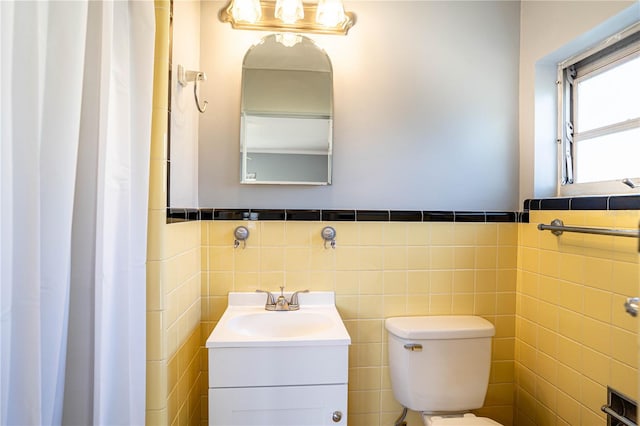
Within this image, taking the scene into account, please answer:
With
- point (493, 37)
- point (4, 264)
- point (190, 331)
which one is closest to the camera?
point (4, 264)

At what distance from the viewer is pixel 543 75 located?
157 cm

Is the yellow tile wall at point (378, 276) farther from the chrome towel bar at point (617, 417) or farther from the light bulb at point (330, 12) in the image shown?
the light bulb at point (330, 12)

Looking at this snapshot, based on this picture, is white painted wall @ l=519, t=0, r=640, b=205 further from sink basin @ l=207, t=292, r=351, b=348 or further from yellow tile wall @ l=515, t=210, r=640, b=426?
sink basin @ l=207, t=292, r=351, b=348

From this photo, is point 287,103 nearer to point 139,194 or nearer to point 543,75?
point 139,194

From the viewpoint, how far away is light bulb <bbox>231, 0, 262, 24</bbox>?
1.45 meters

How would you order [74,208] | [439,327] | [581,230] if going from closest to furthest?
[74,208], [581,230], [439,327]

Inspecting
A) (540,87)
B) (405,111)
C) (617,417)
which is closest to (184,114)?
(405,111)

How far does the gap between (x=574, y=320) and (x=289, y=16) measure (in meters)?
1.80

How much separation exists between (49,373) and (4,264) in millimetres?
286

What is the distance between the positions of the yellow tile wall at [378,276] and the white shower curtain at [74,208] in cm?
55

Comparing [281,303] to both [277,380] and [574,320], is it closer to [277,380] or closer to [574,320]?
[277,380]

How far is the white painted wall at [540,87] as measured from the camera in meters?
1.44

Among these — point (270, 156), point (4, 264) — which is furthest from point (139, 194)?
point (270, 156)

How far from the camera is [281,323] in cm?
145
